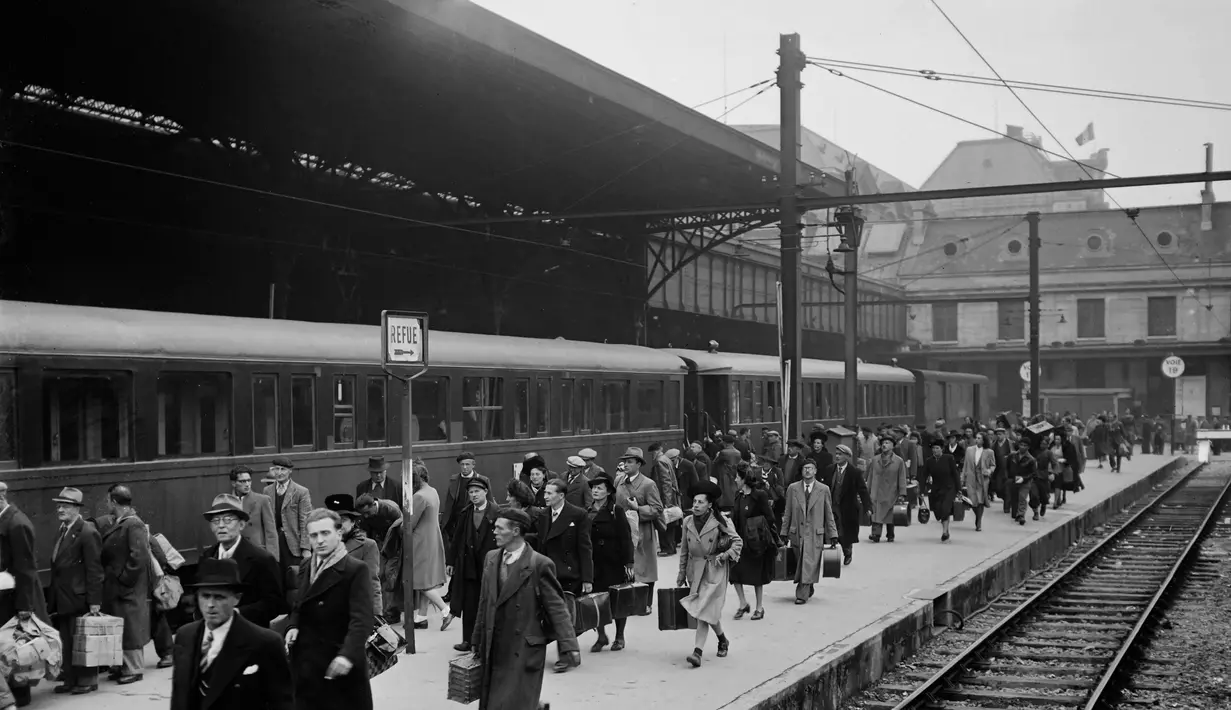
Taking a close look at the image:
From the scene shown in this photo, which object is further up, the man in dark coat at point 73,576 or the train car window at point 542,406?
the train car window at point 542,406

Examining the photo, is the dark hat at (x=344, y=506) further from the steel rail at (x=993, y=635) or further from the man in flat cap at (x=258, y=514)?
the steel rail at (x=993, y=635)

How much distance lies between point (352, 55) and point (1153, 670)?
12296 mm

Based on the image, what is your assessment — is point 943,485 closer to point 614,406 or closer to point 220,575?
point 614,406

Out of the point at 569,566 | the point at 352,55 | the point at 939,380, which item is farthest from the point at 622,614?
the point at 939,380

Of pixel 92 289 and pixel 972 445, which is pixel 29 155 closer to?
pixel 92 289

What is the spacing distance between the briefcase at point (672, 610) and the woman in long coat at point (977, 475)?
1166 cm

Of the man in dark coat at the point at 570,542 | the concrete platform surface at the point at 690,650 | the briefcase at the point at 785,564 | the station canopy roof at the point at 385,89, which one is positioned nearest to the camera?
the concrete platform surface at the point at 690,650

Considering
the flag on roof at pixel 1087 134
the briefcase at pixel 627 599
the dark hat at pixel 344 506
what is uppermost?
the flag on roof at pixel 1087 134

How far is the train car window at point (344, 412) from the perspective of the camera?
16062mm

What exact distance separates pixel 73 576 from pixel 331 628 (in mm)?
4389

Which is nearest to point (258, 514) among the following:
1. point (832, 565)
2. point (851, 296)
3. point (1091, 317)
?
point (832, 565)

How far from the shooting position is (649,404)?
25.1m

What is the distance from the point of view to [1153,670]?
41.4 ft

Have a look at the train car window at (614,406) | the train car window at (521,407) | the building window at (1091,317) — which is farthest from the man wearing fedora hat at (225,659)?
the building window at (1091,317)
